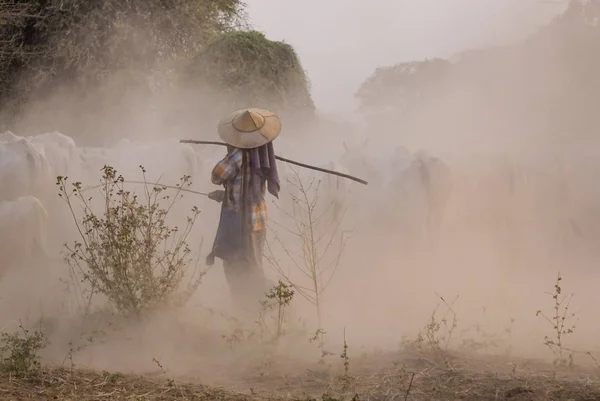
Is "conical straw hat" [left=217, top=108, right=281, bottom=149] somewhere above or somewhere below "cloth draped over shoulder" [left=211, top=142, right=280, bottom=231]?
above

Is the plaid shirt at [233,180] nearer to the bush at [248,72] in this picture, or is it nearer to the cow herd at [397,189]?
the cow herd at [397,189]

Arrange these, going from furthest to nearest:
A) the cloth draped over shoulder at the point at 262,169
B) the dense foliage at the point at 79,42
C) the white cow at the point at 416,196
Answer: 1. the dense foliage at the point at 79,42
2. the white cow at the point at 416,196
3. the cloth draped over shoulder at the point at 262,169

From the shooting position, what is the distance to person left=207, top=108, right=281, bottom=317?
249 inches

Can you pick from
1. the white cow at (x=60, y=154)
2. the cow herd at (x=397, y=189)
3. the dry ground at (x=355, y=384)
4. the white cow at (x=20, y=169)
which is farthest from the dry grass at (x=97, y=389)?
the white cow at (x=60, y=154)

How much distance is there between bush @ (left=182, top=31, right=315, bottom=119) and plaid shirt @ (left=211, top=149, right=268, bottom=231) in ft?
23.8

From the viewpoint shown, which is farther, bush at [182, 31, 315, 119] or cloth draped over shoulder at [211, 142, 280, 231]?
bush at [182, 31, 315, 119]

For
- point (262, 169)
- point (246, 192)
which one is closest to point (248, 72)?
point (262, 169)

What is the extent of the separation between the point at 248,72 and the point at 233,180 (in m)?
7.66

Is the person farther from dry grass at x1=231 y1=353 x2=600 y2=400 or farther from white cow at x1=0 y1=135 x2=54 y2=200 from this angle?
white cow at x1=0 y1=135 x2=54 y2=200

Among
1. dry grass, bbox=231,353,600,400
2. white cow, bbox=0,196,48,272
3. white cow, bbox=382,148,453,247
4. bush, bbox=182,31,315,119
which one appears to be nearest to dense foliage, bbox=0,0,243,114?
bush, bbox=182,31,315,119

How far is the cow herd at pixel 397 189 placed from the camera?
24.8 feet

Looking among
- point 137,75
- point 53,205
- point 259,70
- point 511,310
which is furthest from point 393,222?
point 137,75

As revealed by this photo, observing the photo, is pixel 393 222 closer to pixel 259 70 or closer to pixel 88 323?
pixel 88 323

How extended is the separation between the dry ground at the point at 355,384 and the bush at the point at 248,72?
885 centimetres
